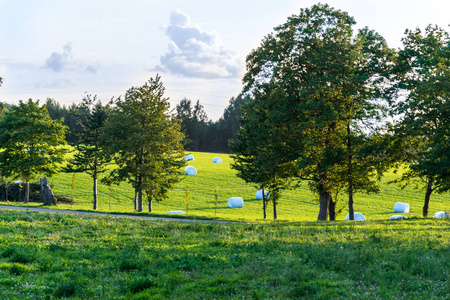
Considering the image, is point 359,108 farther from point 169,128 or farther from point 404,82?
point 169,128

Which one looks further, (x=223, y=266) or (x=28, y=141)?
(x=28, y=141)

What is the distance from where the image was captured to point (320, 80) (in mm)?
24172

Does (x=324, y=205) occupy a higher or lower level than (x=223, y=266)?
lower

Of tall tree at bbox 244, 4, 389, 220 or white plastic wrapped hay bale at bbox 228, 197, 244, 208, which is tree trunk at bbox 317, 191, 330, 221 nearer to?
tall tree at bbox 244, 4, 389, 220

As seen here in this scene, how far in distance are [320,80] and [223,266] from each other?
17252mm

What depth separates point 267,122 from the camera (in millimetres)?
26500

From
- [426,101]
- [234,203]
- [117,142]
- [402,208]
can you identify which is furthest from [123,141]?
[402,208]

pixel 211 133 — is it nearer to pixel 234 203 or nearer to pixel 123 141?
pixel 234 203

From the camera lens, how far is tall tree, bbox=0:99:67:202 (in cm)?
3650

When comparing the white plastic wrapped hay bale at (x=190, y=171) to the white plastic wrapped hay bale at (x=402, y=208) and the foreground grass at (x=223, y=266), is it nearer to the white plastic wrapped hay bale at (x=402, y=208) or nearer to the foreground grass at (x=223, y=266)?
the white plastic wrapped hay bale at (x=402, y=208)

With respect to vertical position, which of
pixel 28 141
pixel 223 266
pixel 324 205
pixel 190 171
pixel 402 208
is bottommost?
pixel 402 208

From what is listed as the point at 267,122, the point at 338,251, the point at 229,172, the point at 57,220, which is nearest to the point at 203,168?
the point at 229,172

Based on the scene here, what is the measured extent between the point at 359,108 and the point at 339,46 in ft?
14.4

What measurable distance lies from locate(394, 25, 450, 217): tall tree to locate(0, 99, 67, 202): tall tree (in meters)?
30.8
